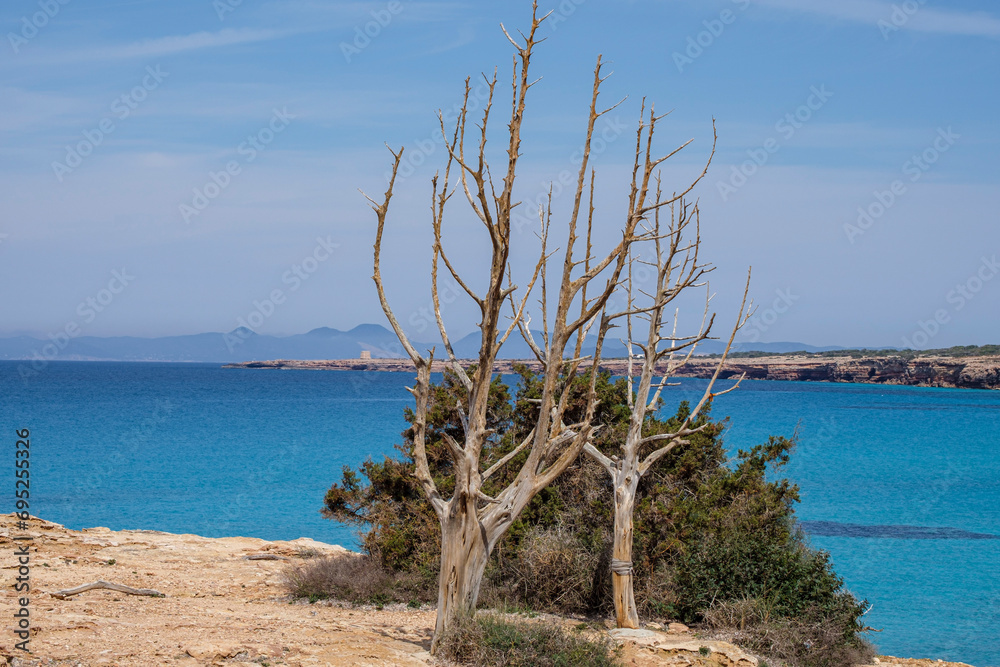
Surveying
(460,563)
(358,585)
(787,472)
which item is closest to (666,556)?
(358,585)

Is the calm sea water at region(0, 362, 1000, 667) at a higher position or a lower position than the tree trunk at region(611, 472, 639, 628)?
Result: lower

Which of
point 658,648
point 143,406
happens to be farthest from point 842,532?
point 143,406

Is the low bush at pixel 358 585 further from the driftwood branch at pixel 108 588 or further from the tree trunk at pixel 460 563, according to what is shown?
the tree trunk at pixel 460 563

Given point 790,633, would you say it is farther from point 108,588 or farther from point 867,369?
point 867,369

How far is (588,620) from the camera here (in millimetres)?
11375

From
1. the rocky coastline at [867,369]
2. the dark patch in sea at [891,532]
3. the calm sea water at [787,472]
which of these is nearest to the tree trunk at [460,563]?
the calm sea water at [787,472]

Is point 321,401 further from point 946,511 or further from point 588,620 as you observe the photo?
point 588,620

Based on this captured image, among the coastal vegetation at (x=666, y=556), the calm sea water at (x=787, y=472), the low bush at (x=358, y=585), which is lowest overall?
the calm sea water at (x=787, y=472)

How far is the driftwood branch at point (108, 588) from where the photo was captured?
33.5 feet

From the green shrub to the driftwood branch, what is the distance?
5.03m

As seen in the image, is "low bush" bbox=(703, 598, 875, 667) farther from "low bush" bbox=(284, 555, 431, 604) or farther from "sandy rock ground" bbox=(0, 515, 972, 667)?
"low bush" bbox=(284, 555, 431, 604)

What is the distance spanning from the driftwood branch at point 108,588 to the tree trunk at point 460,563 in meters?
4.88

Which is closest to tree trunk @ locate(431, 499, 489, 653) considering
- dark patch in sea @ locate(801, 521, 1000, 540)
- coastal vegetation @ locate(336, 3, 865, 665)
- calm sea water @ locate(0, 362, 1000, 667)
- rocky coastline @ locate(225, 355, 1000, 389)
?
coastal vegetation @ locate(336, 3, 865, 665)

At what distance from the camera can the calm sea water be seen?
1858 centimetres
